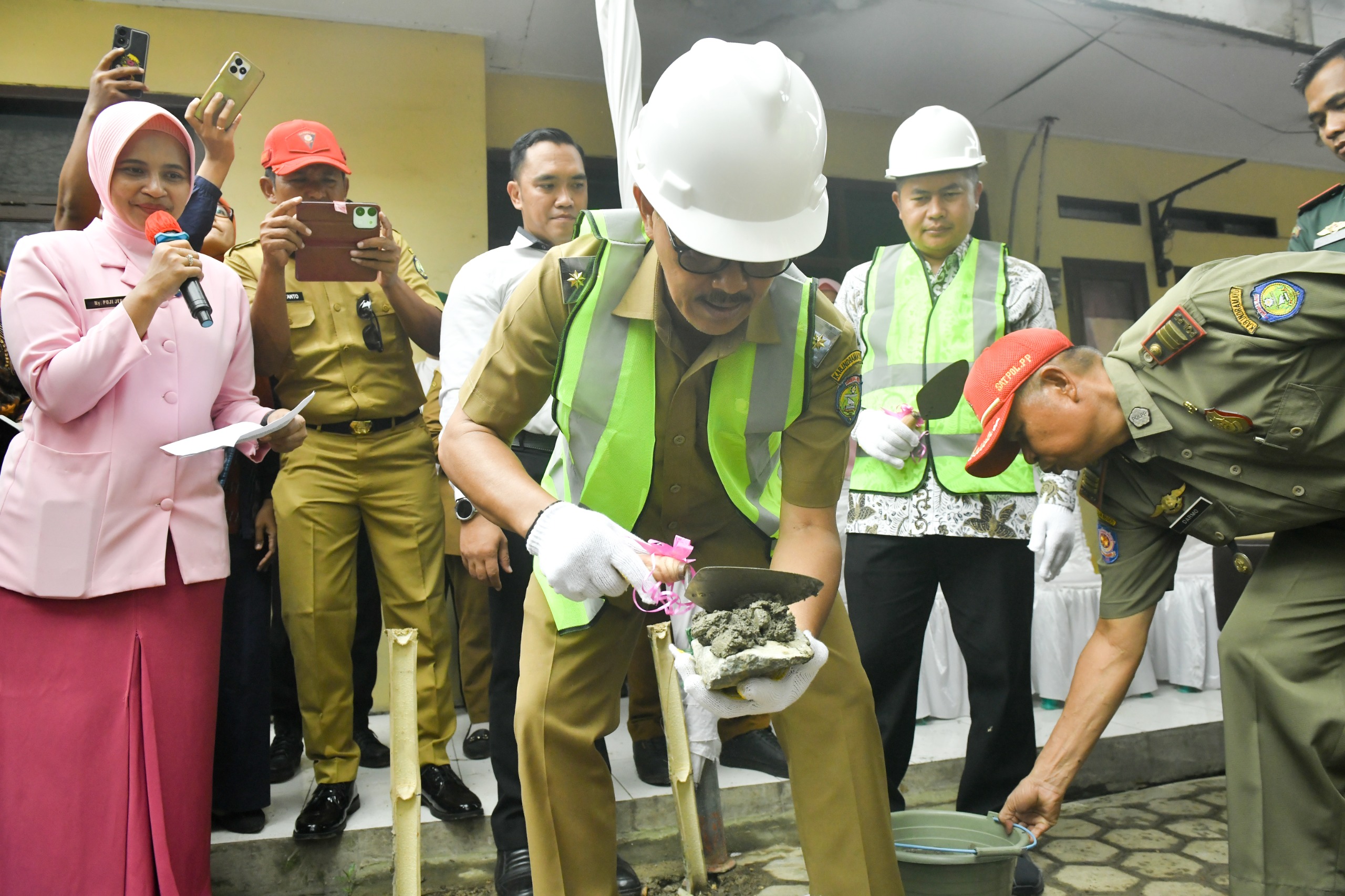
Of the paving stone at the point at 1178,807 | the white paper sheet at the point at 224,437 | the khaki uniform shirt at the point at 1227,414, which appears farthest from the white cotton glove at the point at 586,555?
the paving stone at the point at 1178,807

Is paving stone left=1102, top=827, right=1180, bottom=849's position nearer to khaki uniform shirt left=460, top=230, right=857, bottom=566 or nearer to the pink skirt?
khaki uniform shirt left=460, top=230, right=857, bottom=566

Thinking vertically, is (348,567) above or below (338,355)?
below

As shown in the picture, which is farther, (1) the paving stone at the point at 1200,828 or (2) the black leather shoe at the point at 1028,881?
(1) the paving stone at the point at 1200,828

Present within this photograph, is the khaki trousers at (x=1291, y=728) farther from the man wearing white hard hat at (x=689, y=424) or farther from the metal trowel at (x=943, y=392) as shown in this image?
the metal trowel at (x=943, y=392)

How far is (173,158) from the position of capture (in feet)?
8.01

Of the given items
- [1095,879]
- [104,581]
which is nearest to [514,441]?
[104,581]

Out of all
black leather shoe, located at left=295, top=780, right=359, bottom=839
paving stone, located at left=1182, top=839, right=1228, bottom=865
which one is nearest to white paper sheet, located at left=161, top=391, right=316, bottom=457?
black leather shoe, located at left=295, top=780, right=359, bottom=839

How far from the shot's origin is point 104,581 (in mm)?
2139

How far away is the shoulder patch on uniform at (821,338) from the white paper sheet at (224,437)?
1221 mm

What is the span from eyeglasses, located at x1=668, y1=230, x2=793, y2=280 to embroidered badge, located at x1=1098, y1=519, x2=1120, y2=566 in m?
1.02

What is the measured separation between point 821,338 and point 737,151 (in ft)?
1.42

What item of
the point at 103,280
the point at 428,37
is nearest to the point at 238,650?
the point at 103,280

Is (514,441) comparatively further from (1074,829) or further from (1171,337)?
(1074,829)

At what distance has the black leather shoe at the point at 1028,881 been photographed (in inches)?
104
